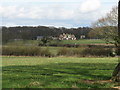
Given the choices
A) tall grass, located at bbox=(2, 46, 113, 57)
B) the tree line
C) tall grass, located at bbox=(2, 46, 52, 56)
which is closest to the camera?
the tree line

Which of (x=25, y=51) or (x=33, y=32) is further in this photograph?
(x=25, y=51)

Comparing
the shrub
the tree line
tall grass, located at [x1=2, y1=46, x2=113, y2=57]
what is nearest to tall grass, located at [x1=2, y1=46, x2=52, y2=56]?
tall grass, located at [x1=2, y1=46, x2=113, y2=57]

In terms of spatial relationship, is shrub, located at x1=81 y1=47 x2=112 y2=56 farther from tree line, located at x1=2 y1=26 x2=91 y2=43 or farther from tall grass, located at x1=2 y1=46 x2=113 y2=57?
tree line, located at x1=2 y1=26 x2=91 y2=43

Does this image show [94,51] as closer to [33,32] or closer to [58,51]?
[58,51]

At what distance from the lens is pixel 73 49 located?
173 feet

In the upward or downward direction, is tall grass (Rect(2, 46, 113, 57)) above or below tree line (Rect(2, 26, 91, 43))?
below

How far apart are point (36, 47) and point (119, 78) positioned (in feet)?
142

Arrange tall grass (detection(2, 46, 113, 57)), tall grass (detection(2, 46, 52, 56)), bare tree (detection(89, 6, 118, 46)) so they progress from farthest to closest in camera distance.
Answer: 1. tall grass (detection(2, 46, 52, 56))
2. tall grass (detection(2, 46, 113, 57))
3. bare tree (detection(89, 6, 118, 46))

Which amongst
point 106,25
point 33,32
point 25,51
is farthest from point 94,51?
point 25,51

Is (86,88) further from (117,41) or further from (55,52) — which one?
(55,52)

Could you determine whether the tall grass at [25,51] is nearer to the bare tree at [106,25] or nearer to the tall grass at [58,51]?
the tall grass at [58,51]

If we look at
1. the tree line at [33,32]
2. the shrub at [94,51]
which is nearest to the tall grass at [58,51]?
the shrub at [94,51]

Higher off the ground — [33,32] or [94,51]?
[33,32]

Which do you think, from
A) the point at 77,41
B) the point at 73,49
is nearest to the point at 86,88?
the point at 73,49
